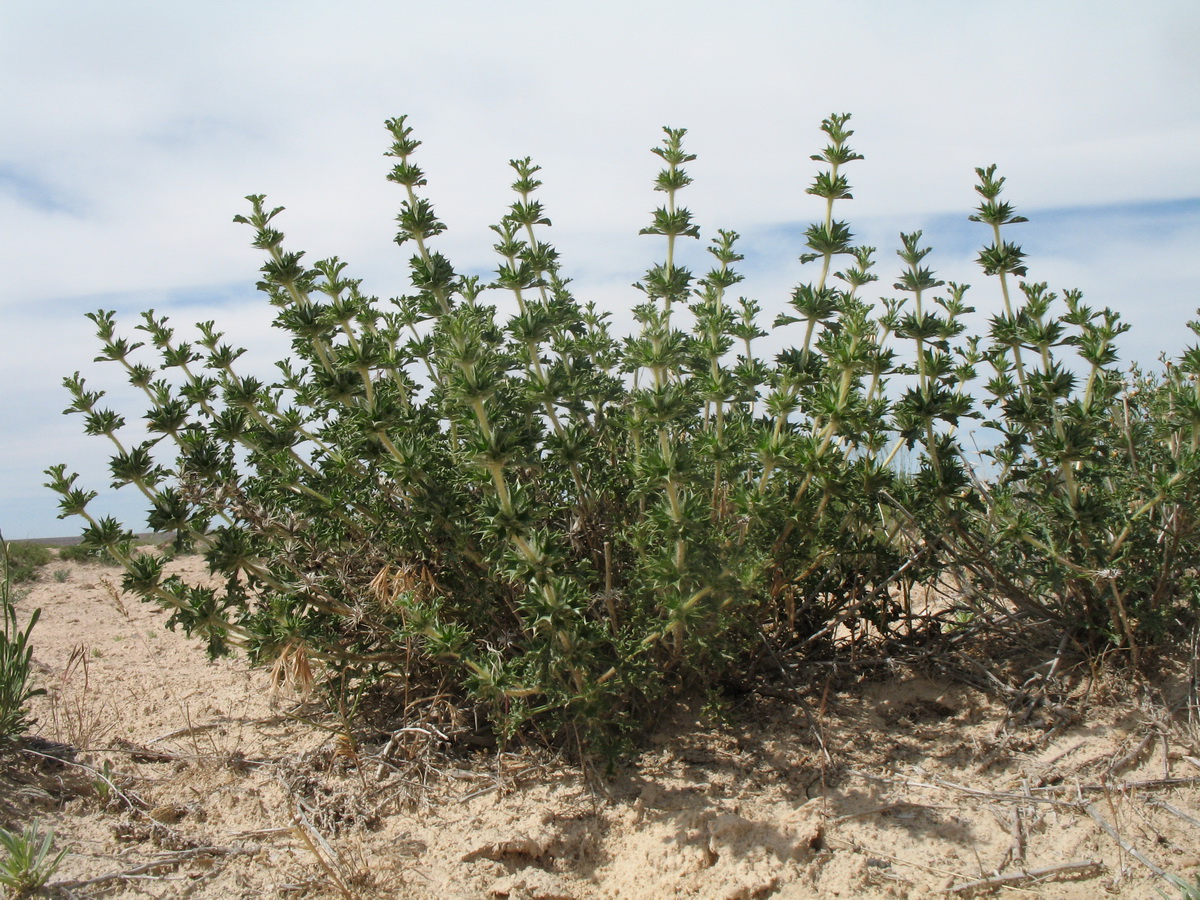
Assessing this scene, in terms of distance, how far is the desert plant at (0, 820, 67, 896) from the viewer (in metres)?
3.04

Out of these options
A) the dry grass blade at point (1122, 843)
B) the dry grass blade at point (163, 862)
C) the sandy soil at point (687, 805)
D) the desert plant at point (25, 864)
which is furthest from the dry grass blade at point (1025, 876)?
the desert plant at point (25, 864)

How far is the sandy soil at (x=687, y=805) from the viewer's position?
3.18m

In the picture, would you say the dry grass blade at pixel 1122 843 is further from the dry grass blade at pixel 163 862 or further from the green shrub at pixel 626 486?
the dry grass blade at pixel 163 862

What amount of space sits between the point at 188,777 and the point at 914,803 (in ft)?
10.9

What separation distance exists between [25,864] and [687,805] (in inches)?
98.4

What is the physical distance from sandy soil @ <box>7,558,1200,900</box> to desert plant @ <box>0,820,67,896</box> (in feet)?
0.25

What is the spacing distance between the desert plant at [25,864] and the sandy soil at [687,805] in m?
0.08

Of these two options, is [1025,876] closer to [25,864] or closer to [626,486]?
[626,486]

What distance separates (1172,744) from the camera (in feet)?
11.8

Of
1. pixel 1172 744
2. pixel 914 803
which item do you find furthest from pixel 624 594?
pixel 1172 744

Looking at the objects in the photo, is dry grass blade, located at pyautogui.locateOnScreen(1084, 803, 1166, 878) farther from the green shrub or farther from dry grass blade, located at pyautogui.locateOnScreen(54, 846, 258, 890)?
dry grass blade, located at pyautogui.locateOnScreen(54, 846, 258, 890)

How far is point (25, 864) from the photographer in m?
3.05

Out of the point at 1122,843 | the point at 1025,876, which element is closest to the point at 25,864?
the point at 1025,876

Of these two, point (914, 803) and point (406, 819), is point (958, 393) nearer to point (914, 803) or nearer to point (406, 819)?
point (914, 803)
